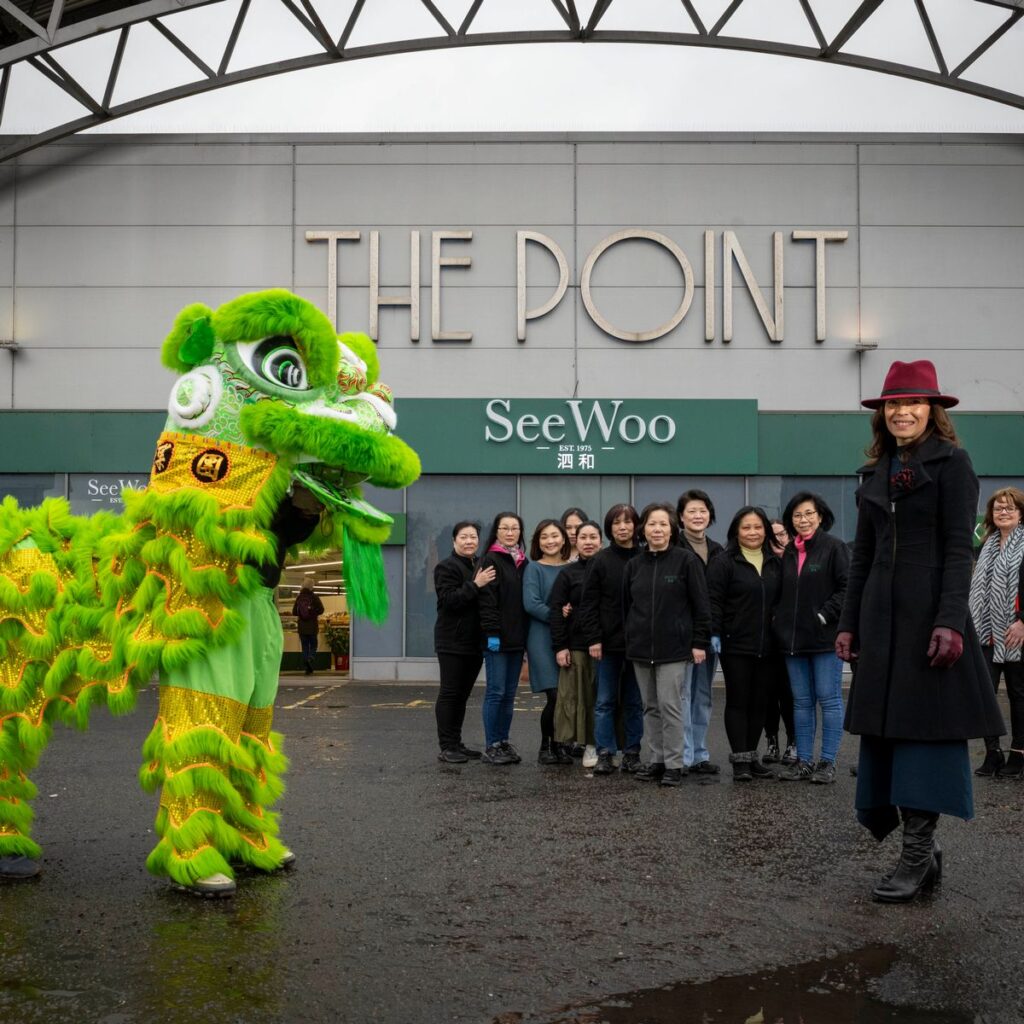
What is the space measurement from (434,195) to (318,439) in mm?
14233

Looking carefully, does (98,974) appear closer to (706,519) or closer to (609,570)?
(609,570)

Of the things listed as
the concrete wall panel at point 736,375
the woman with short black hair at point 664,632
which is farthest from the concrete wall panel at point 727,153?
the woman with short black hair at point 664,632

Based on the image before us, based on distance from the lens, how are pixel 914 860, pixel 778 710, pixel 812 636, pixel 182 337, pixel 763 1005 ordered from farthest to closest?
pixel 778 710, pixel 812 636, pixel 182 337, pixel 914 860, pixel 763 1005

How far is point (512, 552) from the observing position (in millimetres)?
9422

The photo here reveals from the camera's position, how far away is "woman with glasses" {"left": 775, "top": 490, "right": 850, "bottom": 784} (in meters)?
8.12

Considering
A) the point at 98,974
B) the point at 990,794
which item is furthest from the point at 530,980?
the point at 990,794

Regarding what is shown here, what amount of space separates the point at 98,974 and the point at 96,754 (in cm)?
573

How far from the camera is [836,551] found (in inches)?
329

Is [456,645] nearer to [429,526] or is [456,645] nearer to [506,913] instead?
[506,913]

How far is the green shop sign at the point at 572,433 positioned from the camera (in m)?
18.1

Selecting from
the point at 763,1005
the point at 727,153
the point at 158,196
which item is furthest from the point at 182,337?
the point at 727,153

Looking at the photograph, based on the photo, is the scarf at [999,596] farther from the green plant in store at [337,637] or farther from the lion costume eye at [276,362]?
the green plant in store at [337,637]

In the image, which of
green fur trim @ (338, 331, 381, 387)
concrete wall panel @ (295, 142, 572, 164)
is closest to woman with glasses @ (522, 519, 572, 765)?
green fur trim @ (338, 331, 381, 387)

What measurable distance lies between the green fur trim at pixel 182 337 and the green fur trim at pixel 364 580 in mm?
1060
